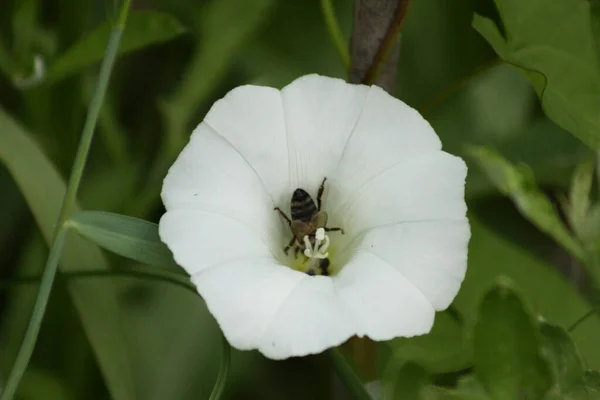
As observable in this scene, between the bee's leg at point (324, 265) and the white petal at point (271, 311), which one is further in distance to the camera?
the bee's leg at point (324, 265)

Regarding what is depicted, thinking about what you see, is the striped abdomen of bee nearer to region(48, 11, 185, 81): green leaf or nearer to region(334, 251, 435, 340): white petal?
region(334, 251, 435, 340): white petal

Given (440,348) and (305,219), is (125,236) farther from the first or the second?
(440,348)

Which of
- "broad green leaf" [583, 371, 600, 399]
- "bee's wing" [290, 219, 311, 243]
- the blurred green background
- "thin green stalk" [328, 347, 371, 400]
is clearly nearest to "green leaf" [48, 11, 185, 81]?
the blurred green background

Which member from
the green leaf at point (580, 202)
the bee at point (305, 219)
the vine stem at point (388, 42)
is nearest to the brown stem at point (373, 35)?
the vine stem at point (388, 42)

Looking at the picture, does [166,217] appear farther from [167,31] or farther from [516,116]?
[516,116]

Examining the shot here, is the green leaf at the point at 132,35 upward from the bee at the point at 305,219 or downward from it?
upward

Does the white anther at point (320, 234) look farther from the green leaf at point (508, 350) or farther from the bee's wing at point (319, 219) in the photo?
the green leaf at point (508, 350)

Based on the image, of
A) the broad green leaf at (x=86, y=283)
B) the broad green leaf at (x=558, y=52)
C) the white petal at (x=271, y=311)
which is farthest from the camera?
the broad green leaf at (x=86, y=283)
